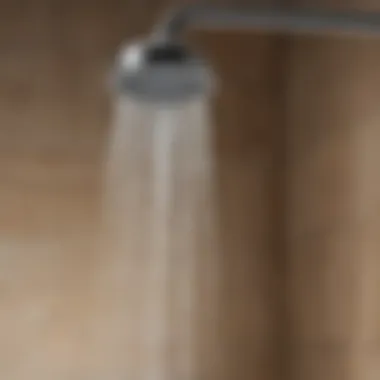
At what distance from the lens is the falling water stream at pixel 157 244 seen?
64.0 inches

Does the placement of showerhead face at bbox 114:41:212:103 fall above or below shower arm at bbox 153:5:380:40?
below

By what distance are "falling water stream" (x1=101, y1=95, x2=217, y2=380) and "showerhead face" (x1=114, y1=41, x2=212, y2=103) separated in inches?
22.8

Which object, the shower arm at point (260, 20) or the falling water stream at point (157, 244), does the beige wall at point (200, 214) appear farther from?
the shower arm at point (260, 20)

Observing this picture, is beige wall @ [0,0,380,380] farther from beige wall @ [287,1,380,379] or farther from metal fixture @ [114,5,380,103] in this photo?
metal fixture @ [114,5,380,103]

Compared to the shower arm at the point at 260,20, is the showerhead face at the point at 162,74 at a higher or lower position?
lower

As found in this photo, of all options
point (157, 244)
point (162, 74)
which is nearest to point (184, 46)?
point (162, 74)

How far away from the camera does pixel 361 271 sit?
4.56ft

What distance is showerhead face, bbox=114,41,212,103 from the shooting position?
97cm

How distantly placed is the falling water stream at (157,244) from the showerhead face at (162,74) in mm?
579

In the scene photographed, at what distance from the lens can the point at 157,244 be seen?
165cm

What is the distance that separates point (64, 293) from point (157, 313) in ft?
0.52

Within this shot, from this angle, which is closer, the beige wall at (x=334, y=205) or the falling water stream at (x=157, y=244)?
the beige wall at (x=334, y=205)

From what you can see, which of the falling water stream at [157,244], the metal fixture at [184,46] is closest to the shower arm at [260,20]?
the metal fixture at [184,46]

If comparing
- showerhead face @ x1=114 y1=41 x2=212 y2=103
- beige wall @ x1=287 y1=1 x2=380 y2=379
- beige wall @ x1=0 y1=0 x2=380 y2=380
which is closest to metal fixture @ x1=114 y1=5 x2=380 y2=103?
showerhead face @ x1=114 y1=41 x2=212 y2=103
